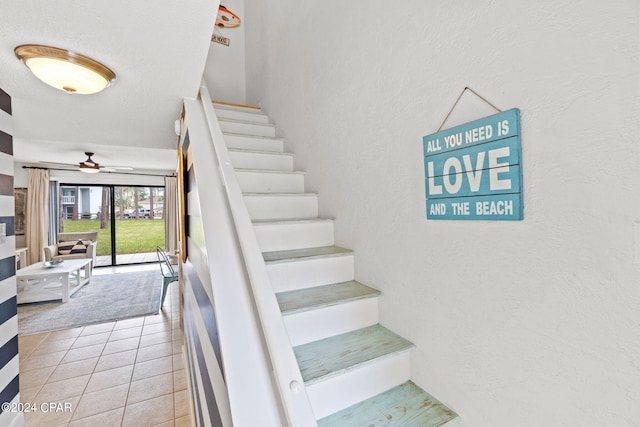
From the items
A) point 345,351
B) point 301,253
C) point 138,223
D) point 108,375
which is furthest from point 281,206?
point 138,223

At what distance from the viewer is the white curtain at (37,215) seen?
6156 mm

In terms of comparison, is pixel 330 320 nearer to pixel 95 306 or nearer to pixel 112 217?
pixel 95 306

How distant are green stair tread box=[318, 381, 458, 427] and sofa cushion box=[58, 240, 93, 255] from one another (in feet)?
24.5

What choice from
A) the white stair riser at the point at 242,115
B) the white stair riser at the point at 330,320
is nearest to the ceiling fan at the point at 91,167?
the white stair riser at the point at 242,115

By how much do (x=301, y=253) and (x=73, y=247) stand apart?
7.04m

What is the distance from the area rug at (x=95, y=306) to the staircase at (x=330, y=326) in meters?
3.56

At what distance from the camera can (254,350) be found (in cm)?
96

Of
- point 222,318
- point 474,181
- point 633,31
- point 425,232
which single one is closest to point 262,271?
point 222,318

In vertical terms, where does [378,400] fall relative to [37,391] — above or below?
above

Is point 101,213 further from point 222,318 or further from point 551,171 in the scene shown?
point 551,171

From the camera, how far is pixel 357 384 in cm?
124

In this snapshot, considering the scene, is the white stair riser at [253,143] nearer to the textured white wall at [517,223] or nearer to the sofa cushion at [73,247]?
the textured white wall at [517,223]

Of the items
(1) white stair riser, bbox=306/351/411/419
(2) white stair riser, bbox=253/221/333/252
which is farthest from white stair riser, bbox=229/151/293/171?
(1) white stair riser, bbox=306/351/411/419

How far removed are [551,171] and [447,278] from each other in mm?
551
